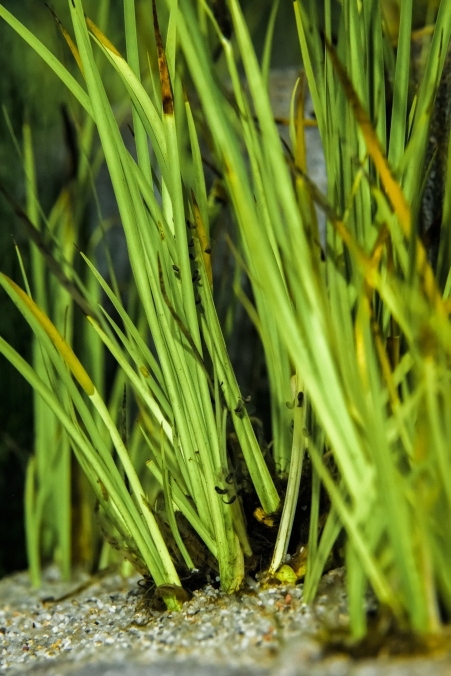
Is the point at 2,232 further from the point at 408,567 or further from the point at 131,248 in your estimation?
the point at 408,567

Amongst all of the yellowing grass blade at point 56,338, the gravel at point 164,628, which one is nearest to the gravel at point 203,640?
the gravel at point 164,628

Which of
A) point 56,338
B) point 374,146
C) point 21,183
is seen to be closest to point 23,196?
point 21,183

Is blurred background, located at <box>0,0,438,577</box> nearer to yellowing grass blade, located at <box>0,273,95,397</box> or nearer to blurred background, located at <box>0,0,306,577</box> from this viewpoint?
blurred background, located at <box>0,0,306,577</box>

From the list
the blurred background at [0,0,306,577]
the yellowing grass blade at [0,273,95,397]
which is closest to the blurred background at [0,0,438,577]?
the blurred background at [0,0,306,577]

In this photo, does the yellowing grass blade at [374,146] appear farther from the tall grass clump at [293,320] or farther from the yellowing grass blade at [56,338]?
the yellowing grass blade at [56,338]

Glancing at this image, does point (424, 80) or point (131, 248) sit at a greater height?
point (424, 80)

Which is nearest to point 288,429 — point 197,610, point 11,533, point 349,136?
point 197,610

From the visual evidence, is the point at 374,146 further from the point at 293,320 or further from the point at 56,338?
the point at 56,338

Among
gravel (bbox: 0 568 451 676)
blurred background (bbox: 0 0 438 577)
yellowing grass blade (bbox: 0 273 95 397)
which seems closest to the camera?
gravel (bbox: 0 568 451 676)
